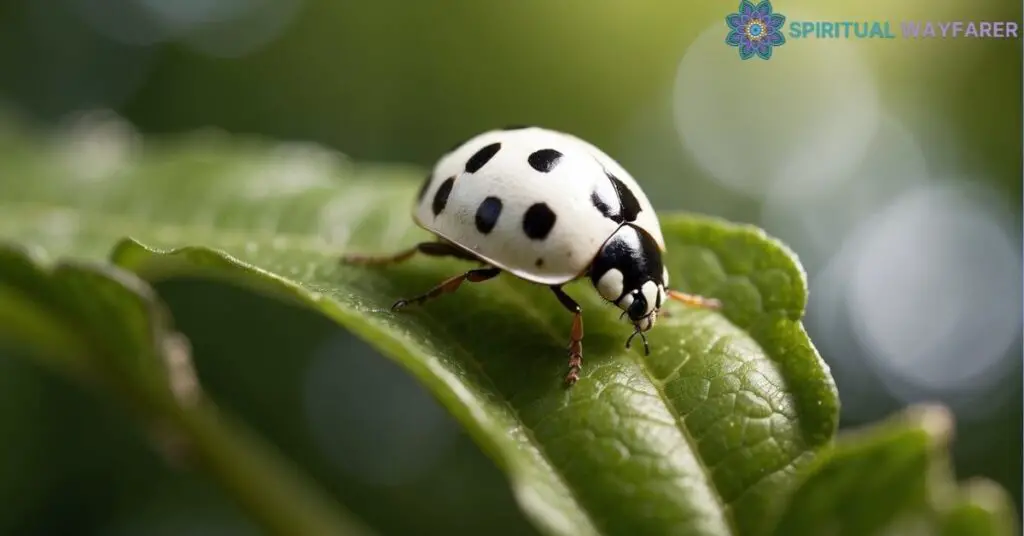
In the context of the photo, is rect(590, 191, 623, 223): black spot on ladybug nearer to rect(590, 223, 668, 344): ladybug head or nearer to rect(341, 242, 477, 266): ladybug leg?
rect(590, 223, 668, 344): ladybug head

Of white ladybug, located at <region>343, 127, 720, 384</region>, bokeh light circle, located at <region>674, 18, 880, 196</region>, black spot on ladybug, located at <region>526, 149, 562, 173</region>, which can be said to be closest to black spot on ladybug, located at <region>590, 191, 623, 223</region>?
white ladybug, located at <region>343, 127, 720, 384</region>

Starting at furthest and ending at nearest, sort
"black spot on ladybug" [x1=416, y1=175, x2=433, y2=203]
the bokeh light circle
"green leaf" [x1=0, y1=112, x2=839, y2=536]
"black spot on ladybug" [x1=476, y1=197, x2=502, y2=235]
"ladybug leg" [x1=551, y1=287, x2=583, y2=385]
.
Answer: the bokeh light circle
"black spot on ladybug" [x1=416, y1=175, x2=433, y2=203]
"black spot on ladybug" [x1=476, y1=197, x2=502, y2=235]
"ladybug leg" [x1=551, y1=287, x2=583, y2=385]
"green leaf" [x1=0, y1=112, x2=839, y2=536]

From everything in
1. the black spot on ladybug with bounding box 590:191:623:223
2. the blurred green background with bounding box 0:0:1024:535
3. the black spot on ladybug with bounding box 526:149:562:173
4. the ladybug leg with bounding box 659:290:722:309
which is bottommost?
the blurred green background with bounding box 0:0:1024:535

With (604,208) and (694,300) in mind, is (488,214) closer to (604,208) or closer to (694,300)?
(604,208)

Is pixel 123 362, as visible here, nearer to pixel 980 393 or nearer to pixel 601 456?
pixel 601 456

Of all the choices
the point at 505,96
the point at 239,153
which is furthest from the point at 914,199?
the point at 239,153

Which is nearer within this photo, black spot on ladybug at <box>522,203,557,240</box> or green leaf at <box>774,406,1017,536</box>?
green leaf at <box>774,406,1017,536</box>

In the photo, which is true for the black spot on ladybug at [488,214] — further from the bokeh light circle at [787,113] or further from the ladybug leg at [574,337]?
the bokeh light circle at [787,113]

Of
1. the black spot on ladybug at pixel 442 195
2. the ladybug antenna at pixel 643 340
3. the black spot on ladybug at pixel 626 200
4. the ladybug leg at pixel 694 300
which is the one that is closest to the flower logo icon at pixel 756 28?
the black spot on ladybug at pixel 626 200
